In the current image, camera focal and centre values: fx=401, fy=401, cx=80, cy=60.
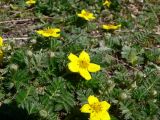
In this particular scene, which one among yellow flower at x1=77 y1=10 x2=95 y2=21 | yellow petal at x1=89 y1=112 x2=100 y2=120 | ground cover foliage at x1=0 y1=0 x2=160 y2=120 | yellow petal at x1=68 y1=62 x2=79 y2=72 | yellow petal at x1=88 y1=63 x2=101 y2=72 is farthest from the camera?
yellow flower at x1=77 y1=10 x2=95 y2=21

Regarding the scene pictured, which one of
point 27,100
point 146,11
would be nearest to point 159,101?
point 27,100

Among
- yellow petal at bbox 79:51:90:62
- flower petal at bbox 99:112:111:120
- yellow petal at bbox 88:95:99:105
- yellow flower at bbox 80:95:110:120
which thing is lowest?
flower petal at bbox 99:112:111:120

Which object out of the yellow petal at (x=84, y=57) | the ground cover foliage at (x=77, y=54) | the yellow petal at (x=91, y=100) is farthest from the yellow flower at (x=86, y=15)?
the yellow petal at (x=91, y=100)

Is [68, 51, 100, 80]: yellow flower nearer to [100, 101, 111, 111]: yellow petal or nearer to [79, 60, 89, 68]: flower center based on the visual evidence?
[79, 60, 89, 68]: flower center

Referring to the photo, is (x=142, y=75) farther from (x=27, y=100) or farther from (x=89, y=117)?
(x=27, y=100)

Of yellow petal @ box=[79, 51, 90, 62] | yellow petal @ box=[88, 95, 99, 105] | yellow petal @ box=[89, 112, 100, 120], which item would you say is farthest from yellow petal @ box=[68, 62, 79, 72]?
yellow petal @ box=[89, 112, 100, 120]

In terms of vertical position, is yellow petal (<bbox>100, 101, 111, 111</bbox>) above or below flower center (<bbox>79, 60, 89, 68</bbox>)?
below

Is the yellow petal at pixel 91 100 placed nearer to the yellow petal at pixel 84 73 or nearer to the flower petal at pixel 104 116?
the flower petal at pixel 104 116
